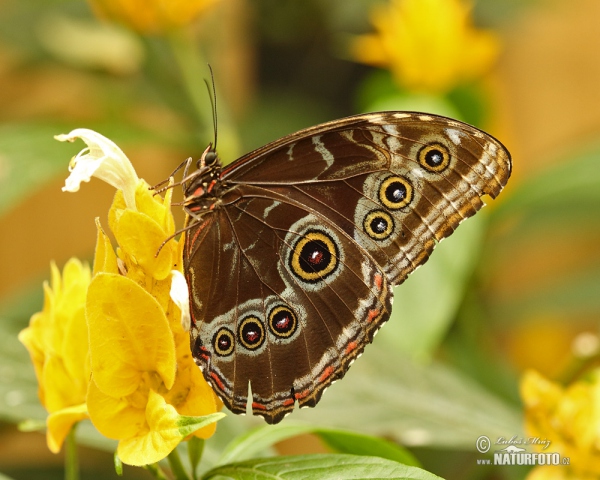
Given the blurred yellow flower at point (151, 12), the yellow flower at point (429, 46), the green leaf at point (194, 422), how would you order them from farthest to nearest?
the yellow flower at point (429, 46) → the blurred yellow flower at point (151, 12) → the green leaf at point (194, 422)

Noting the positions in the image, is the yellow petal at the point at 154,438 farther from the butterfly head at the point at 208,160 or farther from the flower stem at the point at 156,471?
the butterfly head at the point at 208,160

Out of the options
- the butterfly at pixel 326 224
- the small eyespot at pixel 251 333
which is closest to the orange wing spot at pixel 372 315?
the butterfly at pixel 326 224

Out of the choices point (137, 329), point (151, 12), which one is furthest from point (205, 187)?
point (151, 12)

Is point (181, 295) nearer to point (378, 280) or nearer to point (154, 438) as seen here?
point (154, 438)

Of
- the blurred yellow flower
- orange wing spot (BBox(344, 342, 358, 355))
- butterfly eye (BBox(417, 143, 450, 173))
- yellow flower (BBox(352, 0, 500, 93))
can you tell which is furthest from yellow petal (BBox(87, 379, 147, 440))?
yellow flower (BBox(352, 0, 500, 93))

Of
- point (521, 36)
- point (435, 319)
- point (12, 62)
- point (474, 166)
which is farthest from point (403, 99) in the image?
point (12, 62)

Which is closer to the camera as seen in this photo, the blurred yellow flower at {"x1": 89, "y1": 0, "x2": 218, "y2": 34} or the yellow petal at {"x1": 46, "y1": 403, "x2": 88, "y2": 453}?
the yellow petal at {"x1": 46, "y1": 403, "x2": 88, "y2": 453}

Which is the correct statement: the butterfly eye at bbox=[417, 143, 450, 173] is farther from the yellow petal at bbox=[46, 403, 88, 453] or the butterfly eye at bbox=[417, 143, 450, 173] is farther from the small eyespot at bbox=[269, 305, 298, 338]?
the yellow petal at bbox=[46, 403, 88, 453]

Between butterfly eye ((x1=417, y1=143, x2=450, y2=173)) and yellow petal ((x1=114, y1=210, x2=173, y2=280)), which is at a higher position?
butterfly eye ((x1=417, y1=143, x2=450, y2=173))
